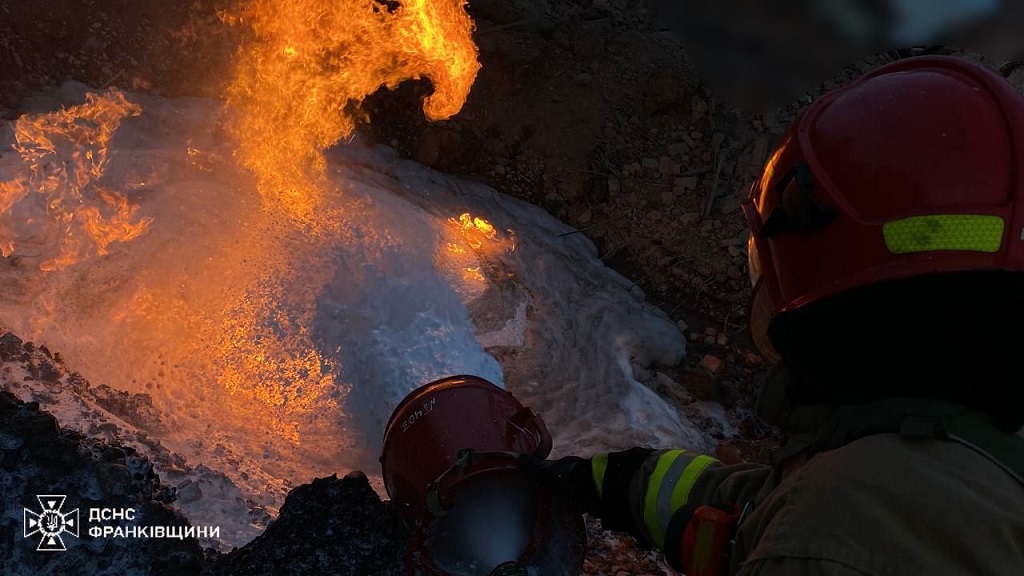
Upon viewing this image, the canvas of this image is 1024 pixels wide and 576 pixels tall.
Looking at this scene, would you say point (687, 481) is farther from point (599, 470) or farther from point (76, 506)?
point (76, 506)

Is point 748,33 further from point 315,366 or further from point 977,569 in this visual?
point 977,569

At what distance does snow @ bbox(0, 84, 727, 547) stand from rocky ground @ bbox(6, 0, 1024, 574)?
0.70ft

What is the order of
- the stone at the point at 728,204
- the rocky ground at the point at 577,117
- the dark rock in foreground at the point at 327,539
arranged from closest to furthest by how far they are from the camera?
the dark rock in foreground at the point at 327,539 < the rocky ground at the point at 577,117 < the stone at the point at 728,204

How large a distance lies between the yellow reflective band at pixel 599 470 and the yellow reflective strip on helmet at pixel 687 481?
22cm

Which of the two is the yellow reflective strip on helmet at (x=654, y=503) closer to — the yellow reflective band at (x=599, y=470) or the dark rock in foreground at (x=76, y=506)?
the yellow reflective band at (x=599, y=470)

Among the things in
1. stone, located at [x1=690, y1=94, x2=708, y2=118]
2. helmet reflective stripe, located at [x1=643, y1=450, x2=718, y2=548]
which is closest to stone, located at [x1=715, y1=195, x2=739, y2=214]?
stone, located at [x1=690, y1=94, x2=708, y2=118]

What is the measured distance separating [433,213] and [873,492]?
13.0ft

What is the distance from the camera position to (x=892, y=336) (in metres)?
1.29

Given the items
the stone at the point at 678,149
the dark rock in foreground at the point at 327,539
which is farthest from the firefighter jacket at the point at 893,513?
the stone at the point at 678,149

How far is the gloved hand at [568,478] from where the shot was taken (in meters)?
2.17

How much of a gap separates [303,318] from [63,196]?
158 centimetres

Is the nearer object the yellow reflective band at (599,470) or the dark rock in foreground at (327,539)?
the yellow reflective band at (599,470)

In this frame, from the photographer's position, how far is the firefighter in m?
1.08

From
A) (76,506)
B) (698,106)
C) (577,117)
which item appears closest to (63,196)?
(76,506)
